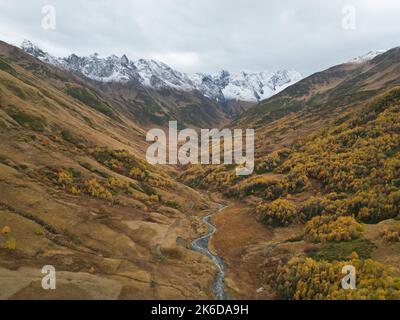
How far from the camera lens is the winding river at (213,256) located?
5042 centimetres

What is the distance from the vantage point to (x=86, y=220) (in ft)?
214

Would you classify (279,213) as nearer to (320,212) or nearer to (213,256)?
(320,212)

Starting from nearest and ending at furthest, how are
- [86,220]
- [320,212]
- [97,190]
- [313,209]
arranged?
[86,220]
[320,212]
[313,209]
[97,190]

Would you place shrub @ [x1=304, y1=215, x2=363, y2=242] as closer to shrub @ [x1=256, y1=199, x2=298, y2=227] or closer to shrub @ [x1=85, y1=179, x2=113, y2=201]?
shrub @ [x1=256, y1=199, x2=298, y2=227]

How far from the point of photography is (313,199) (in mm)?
81625

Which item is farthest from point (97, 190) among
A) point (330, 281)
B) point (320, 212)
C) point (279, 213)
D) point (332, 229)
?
point (330, 281)

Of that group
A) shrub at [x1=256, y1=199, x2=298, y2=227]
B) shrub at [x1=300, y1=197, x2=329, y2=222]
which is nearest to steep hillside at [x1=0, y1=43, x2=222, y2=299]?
shrub at [x1=256, y1=199, x2=298, y2=227]

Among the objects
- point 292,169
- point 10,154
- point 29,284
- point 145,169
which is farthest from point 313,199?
point 10,154

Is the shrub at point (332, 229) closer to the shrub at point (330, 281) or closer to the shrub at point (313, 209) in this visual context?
the shrub at point (313, 209)

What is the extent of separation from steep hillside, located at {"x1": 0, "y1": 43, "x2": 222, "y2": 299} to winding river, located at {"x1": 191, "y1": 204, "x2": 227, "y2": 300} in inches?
48.4

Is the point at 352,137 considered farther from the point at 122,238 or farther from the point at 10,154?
the point at 10,154

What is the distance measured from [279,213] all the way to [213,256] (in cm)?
2240

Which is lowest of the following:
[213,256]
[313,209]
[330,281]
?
[330,281]
